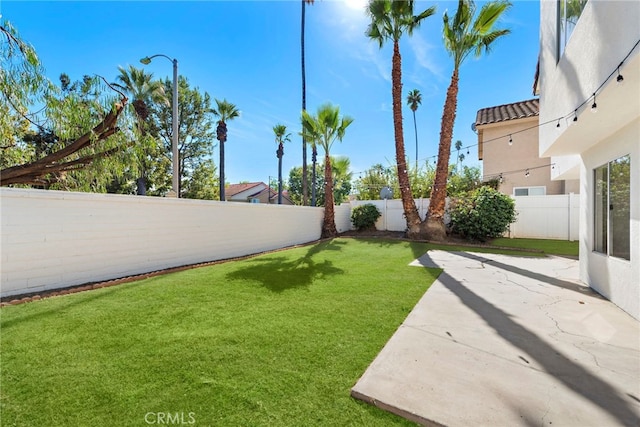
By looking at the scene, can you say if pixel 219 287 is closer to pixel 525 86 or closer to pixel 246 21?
pixel 246 21

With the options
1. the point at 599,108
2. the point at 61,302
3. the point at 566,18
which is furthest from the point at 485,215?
the point at 61,302

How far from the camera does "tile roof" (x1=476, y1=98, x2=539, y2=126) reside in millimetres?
13852

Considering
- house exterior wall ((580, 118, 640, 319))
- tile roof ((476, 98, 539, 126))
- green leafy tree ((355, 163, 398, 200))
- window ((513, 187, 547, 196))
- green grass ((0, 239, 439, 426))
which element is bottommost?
green grass ((0, 239, 439, 426))

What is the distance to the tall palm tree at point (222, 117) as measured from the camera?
15.9m

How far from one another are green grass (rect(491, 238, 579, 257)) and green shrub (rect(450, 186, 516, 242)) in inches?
23.0

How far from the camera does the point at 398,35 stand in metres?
11.3

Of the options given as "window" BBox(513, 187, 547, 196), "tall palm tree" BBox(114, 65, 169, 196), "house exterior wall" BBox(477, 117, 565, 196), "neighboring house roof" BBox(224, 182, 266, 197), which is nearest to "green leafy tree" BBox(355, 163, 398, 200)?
"house exterior wall" BBox(477, 117, 565, 196)

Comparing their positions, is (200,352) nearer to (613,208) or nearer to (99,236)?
(99,236)

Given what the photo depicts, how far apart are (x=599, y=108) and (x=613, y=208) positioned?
2.03 metres

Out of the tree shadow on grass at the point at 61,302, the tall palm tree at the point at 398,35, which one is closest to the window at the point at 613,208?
the tall palm tree at the point at 398,35

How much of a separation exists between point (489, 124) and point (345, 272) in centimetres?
1336

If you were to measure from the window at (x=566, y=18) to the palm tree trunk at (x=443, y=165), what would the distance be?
5.64 meters

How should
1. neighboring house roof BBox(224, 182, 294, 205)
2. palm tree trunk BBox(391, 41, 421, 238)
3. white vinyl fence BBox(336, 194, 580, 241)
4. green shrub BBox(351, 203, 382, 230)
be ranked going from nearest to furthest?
1. white vinyl fence BBox(336, 194, 580, 241)
2. palm tree trunk BBox(391, 41, 421, 238)
3. green shrub BBox(351, 203, 382, 230)
4. neighboring house roof BBox(224, 182, 294, 205)

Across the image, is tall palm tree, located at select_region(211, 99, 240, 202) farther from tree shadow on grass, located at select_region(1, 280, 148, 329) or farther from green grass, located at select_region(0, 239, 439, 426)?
green grass, located at select_region(0, 239, 439, 426)
